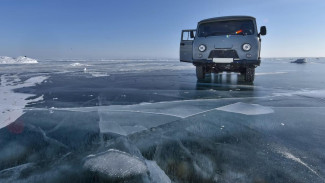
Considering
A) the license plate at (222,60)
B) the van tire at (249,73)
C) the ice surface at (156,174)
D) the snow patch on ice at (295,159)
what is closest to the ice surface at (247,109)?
the snow patch on ice at (295,159)

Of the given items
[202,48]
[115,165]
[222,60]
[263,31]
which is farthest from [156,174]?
[263,31]

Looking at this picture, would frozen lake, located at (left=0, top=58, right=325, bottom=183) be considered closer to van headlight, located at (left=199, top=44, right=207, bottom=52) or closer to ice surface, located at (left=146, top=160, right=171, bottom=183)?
ice surface, located at (left=146, top=160, right=171, bottom=183)

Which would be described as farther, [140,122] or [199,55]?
[199,55]

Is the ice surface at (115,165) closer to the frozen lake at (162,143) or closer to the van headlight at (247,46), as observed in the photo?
the frozen lake at (162,143)

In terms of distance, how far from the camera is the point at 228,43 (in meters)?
5.44

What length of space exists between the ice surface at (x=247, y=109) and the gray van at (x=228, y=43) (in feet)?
7.59

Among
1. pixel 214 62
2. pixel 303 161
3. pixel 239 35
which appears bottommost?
pixel 303 161

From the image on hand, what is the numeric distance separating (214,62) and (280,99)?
211cm

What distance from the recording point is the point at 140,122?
8.40 feet

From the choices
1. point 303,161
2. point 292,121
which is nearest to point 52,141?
point 303,161

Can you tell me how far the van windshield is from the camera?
5.62 metres

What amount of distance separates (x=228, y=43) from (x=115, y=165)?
16.3 ft

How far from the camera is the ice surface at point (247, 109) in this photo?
303cm

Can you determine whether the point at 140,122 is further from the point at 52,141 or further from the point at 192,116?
the point at 52,141
